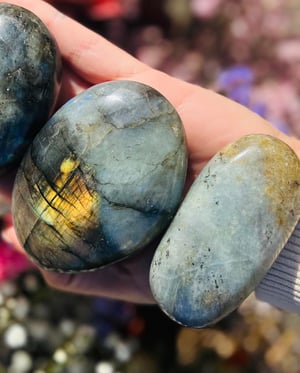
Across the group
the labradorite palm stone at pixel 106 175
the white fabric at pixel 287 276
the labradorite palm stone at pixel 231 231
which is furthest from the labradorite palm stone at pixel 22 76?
the white fabric at pixel 287 276

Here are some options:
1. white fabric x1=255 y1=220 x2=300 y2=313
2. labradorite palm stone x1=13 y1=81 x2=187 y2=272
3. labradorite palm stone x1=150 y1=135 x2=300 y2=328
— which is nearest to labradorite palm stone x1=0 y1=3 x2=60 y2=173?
labradorite palm stone x1=13 y1=81 x2=187 y2=272

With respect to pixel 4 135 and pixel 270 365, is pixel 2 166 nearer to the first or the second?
pixel 4 135

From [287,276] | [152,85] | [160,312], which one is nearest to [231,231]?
[287,276]

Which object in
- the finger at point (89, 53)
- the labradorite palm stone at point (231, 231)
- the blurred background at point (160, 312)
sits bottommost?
the blurred background at point (160, 312)

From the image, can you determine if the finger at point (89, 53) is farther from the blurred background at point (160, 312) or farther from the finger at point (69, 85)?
the blurred background at point (160, 312)

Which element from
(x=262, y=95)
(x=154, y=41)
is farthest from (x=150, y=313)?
(x=154, y=41)

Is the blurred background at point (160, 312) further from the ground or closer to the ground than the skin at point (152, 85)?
closer to the ground

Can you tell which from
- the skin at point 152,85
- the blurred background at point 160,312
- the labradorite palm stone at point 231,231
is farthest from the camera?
the blurred background at point 160,312

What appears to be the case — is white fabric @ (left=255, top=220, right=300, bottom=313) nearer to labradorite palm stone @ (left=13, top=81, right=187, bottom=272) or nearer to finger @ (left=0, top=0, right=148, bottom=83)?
labradorite palm stone @ (left=13, top=81, right=187, bottom=272)
